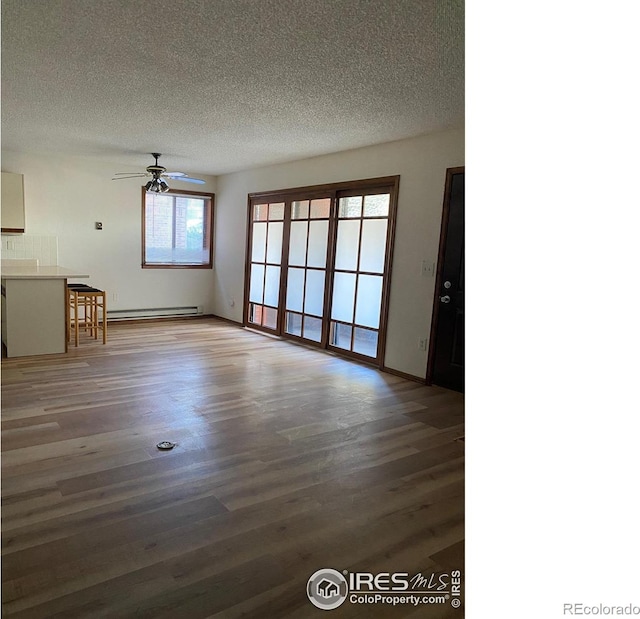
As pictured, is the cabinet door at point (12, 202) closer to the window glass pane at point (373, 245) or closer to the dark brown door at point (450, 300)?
the window glass pane at point (373, 245)

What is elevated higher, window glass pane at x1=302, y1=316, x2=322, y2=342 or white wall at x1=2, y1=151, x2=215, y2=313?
white wall at x1=2, y1=151, x2=215, y2=313

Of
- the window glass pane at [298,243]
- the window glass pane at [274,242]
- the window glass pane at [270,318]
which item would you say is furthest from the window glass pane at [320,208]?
the window glass pane at [270,318]

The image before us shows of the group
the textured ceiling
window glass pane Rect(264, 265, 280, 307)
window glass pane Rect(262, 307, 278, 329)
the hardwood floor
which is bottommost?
the hardwood floor

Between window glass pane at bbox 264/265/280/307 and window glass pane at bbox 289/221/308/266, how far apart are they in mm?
432

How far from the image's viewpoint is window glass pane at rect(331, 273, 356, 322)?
5695mm

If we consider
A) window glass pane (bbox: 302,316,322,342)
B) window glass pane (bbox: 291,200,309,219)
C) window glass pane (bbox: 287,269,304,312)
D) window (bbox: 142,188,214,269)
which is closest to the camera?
window glass pane (bbox: 302,316,322,342)

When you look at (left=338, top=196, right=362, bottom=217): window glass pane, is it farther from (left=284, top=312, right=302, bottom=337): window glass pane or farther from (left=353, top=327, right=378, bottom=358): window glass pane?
(left=284, top=312, right=302, bottom=337): window glass pane

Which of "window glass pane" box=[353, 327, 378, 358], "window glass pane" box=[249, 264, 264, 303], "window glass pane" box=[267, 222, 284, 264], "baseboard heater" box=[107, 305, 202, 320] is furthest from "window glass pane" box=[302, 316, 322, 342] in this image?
"baseboard heater" box=[107, 305, 202, 320]

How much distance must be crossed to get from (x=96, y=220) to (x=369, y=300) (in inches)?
174

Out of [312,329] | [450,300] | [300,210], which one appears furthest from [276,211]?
[450,300]

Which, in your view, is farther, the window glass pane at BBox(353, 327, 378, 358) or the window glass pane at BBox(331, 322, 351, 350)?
the window glass pane at BBox(331, 322, 351, 350)

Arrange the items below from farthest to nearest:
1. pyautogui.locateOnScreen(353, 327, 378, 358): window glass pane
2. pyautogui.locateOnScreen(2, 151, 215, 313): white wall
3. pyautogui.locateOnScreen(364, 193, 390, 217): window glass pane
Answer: pyautogui.locateOnScreen(2, 151, 215, 313): white wall, pyautogui.locateOnScreen(353, 327, 378, 358): window glass pane, pyautogui.locateOnScreen(364, 193, 390, 217): window glass pane

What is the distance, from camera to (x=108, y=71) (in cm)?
320
